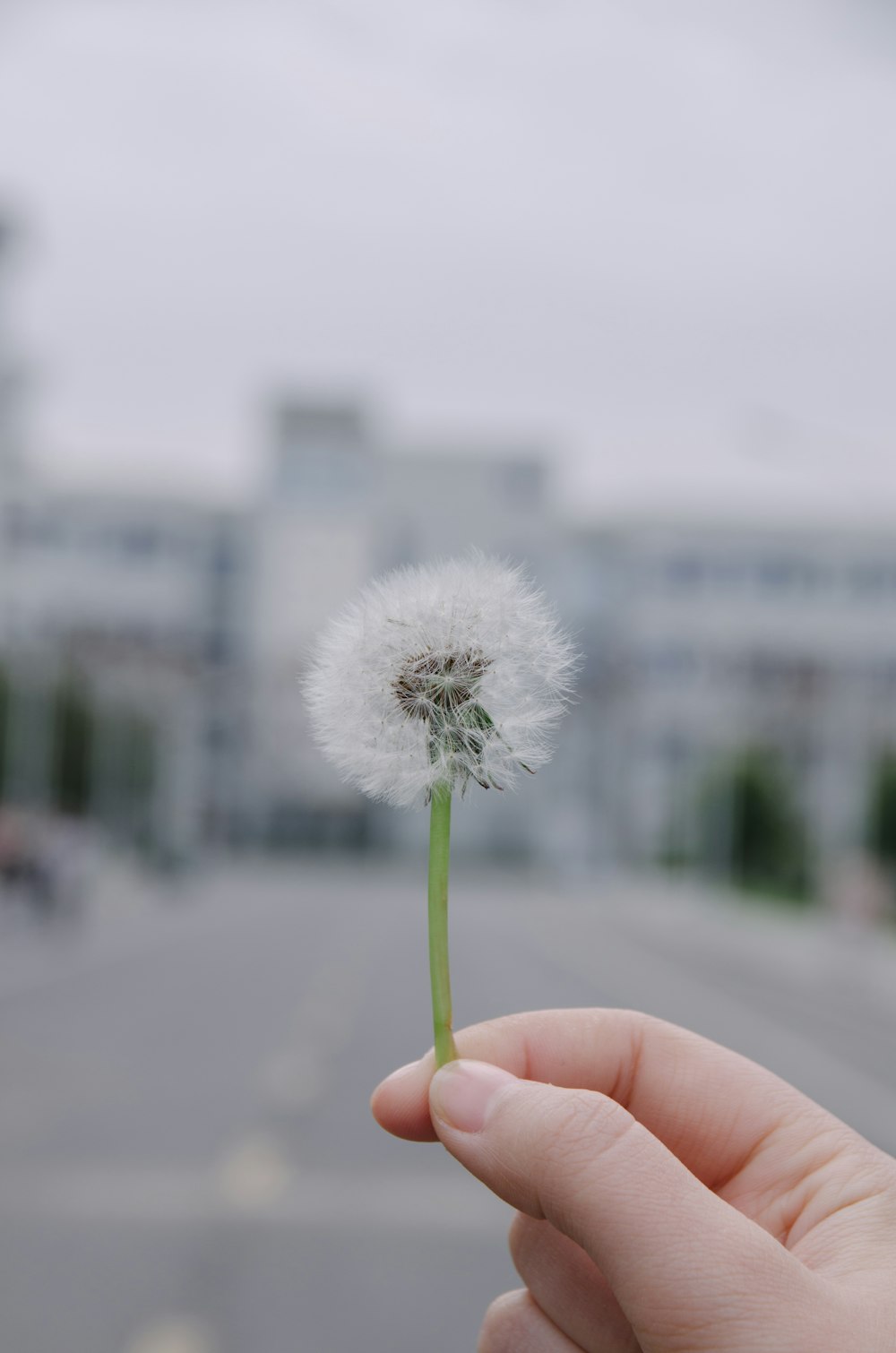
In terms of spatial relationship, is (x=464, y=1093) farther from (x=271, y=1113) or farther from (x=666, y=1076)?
(x=271, y=1113)

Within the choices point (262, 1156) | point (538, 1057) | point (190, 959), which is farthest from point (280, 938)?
point (538, 1057)

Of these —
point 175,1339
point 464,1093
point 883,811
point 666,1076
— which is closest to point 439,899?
point 464,1093

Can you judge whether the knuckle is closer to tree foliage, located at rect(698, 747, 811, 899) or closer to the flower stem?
the flower stem

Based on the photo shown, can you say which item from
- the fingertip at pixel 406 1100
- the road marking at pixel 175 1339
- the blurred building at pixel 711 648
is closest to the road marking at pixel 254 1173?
the road marking at pixel 175 1339

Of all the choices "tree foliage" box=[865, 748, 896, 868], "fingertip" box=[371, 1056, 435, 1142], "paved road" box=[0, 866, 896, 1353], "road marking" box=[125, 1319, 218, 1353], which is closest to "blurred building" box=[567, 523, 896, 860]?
"tree foliage" box=[865, 748, 896, 868]

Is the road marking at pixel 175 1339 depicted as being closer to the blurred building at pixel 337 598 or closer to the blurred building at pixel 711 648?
the blurred building at pixel 337 598

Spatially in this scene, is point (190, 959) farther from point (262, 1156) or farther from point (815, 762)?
point (815, 762)
